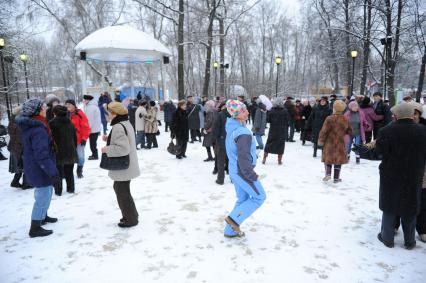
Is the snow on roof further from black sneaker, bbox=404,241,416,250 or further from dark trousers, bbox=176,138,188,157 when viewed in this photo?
black sneaker, bbox=404,241,416,250

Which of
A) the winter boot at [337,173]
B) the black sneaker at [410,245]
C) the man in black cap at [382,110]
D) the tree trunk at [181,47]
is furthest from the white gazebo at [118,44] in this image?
the black sneaker at [410,245]

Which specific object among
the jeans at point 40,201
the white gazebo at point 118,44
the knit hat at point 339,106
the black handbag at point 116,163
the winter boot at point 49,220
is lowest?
the winter boot at point 49,220

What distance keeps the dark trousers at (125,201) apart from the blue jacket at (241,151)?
1.57 m

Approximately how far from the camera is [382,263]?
3547 mm

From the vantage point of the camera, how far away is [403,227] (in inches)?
151

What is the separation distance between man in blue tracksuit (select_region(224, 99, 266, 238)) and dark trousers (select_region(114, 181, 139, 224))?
4.81 feet

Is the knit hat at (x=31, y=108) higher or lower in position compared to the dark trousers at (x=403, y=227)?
higher

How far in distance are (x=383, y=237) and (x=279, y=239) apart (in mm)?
1302

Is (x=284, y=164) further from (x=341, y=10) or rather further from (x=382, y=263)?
(x=341, y=10)

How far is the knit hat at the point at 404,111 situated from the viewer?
3.59 meters

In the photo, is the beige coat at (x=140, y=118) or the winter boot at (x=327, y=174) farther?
the beige coat at (x=140, y=118)

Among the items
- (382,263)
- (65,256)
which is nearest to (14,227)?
(65,256)

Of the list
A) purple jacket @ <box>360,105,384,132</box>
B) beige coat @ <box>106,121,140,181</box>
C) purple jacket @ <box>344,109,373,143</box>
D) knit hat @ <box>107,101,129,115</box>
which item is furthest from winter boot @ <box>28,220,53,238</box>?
purple jacket @ <box>360,105,384,132</box>

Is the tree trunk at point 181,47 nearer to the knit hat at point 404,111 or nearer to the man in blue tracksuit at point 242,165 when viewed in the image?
the man in blue tracksuit at point 242,165
